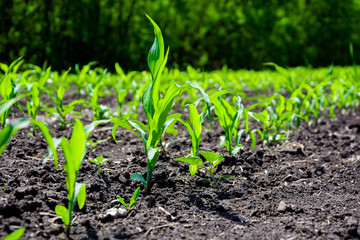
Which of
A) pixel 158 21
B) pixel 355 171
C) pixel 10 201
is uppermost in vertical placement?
pixel 158 21

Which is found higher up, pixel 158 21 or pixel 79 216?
pixel 158 21

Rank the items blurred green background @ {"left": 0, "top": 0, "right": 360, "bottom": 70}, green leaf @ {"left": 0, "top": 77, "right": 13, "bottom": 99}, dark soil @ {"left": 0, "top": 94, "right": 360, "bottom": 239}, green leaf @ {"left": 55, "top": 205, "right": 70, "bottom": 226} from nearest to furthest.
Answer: green leaf @ {"left": 55, "top": 205, "right": 70, "bottom": 226}, dark soil @ {"left": 0, "top": 94, "right": 360, "bottom": 239}, green leaf @ {"left": 0, "top": 77, "right": 13, "bottom": 99}, blurred green background @ {"left": 0, "top": 0, "right": 360, "bottom": 70}

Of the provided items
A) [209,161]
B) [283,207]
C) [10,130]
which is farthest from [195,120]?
[10,130]

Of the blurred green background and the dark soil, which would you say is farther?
the blurred green background

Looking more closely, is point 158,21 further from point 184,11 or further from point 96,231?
point 96,231

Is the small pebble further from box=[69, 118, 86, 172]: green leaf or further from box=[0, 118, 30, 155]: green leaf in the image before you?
box=[0, 118, 30, 155]: green leaf

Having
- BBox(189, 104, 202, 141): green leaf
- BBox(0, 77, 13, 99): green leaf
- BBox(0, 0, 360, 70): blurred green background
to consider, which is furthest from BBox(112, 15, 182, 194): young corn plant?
BBox(0, 0, 360, 70): blurred green background

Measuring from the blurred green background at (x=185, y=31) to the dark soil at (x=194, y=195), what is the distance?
3672mm

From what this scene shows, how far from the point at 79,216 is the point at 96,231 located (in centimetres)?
14

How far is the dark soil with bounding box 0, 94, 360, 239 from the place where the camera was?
136 centimetres

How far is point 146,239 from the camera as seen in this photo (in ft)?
4.25

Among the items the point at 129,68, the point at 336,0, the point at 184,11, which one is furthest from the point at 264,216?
the point at 336,0

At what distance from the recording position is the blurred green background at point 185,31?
22.0 feet

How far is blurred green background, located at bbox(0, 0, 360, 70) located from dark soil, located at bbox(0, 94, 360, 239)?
12.0ft
